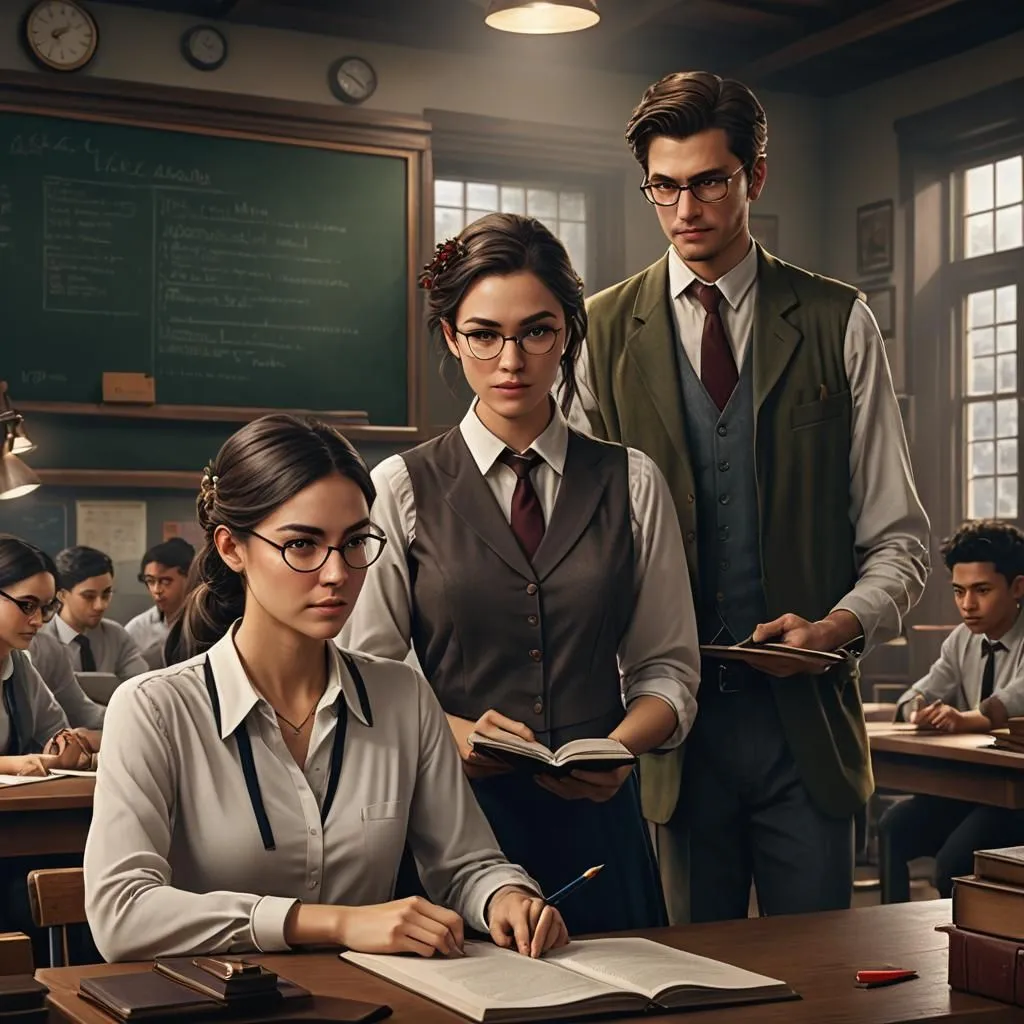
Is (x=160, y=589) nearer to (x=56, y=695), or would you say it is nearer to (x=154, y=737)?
(x=56, y=695)

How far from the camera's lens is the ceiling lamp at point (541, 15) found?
4453 mm

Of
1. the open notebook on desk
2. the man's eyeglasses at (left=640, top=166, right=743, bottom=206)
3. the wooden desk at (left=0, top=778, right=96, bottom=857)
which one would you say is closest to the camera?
the open notebook on desk

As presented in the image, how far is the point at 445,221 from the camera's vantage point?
23.9 feet

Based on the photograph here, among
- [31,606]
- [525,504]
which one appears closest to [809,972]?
[525,504]

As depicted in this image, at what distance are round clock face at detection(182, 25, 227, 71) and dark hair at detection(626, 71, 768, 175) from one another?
4.45m

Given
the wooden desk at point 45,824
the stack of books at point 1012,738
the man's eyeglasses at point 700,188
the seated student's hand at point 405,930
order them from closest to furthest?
the seated student's hand at point 405,930 → the man's eyeglasses at point 700,188 → the wooden desk at point 45,824 → the stack of books at point 1012,738

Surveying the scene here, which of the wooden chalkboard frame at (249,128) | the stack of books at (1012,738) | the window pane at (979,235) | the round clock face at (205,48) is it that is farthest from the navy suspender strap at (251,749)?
the window pane at (979,235)

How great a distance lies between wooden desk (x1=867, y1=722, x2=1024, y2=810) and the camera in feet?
14.1

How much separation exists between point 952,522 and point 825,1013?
625 cm

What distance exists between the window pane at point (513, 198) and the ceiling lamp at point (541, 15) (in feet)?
8.46

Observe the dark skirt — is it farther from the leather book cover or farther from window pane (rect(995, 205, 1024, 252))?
window pane (rect(995, 205, 1024, 252))

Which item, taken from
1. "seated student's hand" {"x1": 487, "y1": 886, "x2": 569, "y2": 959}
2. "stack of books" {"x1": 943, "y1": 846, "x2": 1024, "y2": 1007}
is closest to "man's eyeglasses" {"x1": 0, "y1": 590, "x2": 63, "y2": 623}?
"seated student's hand" {"x1": 487, "y1": 886, "x2": 569, "y2": 959}

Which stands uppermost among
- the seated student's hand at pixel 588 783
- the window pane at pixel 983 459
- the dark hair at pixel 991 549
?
the window pane at pixel 983 459

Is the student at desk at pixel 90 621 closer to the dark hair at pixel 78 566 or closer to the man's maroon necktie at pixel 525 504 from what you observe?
the dark hair at pixel 78 566
